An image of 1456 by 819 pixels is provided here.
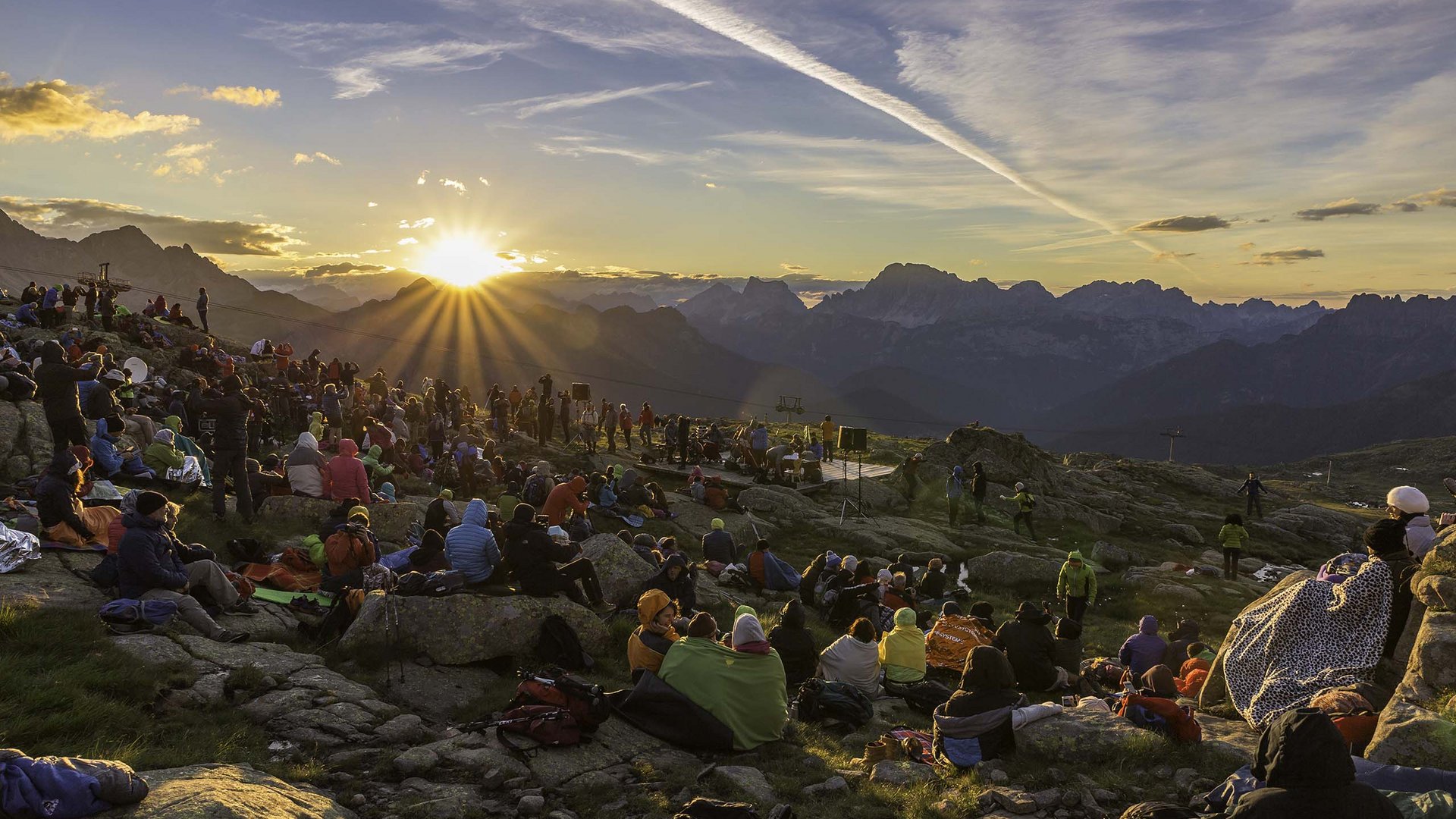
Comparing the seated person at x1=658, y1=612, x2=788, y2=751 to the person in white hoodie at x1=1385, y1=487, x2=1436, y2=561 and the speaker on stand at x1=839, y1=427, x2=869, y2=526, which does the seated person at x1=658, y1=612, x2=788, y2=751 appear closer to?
the person in white hoodie at x1=1385, y1=487, x2=1436, y2=561

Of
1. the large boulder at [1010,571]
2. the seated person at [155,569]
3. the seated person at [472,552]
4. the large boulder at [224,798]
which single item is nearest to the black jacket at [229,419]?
the seated person at [155,569]

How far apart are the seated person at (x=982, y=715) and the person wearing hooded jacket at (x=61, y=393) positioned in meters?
17.4

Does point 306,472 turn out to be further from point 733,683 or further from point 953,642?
point 953,642

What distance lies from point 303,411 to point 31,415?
41.4 ft

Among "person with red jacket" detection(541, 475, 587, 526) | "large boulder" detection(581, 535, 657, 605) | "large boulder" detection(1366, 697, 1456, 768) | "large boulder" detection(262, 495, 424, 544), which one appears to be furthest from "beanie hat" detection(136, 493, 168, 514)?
"large boulder" detection(1366, 697, 1456, 768)

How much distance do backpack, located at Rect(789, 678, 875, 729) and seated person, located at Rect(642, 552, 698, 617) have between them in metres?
3.48

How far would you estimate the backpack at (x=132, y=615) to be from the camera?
10547mm

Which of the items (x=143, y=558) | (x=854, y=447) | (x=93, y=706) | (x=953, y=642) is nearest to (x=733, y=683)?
(x=953, y=642)

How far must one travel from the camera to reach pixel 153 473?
1809 cm

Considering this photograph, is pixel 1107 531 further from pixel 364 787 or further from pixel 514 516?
pixel 364 787

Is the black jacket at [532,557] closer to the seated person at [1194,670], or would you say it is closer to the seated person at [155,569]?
the seated person at [155,569]

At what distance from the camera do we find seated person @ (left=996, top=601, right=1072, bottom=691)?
13.2m

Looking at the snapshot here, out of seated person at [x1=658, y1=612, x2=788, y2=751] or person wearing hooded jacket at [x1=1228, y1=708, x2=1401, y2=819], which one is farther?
seated person at [x1=658, y1=612, x2=788, y2=751]

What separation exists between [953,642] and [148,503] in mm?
13800
